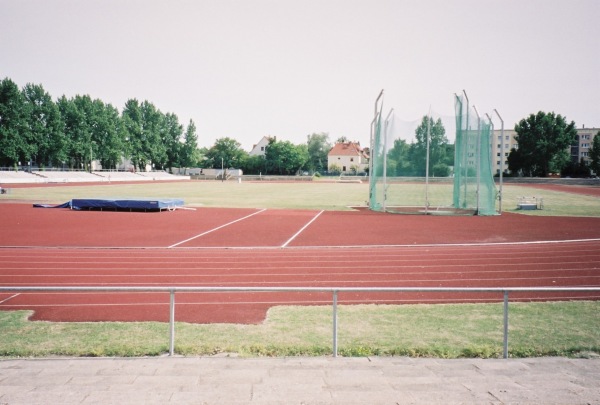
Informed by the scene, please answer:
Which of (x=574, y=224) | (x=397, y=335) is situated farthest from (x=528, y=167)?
(x=397, y=335)

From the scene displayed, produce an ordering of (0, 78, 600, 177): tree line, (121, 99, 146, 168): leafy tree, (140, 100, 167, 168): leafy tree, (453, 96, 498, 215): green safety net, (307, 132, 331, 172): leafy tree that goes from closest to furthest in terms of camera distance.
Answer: (453, 96, 498, 215): green safety net, (0, 78, 600, 177): tree line, (121, 99, 146, 168): leafy tree, (140, 100, 167, 168): leafy tree, (307, 132, 331, 172): leafy tree

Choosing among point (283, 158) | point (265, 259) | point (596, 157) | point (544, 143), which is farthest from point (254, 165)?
point (265, 259)

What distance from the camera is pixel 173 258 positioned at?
11.5 meters

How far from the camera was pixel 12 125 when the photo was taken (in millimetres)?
65938

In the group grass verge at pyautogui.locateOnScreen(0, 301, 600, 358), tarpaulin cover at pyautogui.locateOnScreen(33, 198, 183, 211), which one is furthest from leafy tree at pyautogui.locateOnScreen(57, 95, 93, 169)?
grass verge at pyautogui.locateOnScreen(0, 301, 600, 358)

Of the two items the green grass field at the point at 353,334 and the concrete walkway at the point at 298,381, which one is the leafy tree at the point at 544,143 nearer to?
the green grass field at the point at 353,334

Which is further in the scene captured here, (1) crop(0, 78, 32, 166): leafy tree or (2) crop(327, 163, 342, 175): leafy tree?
(2) crop(327, 163, 342, 175): leafy tree

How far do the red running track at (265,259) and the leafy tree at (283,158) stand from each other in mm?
84752

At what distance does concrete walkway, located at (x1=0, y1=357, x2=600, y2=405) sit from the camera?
3.93m

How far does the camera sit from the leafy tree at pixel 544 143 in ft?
278

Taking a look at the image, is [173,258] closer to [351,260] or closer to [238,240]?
[238,240]

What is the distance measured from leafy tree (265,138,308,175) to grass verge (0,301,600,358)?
97.3 meters

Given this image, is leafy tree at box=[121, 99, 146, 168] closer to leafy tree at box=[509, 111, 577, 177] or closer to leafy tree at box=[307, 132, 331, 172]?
leafy tree at box=[307, 132, 331, 172]

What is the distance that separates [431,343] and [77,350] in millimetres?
4418
